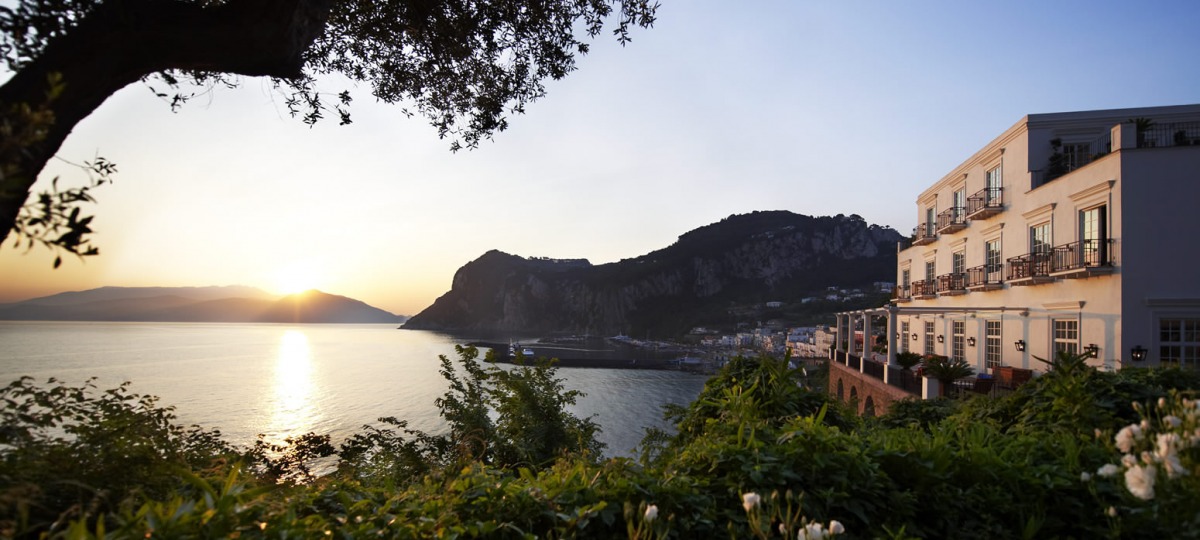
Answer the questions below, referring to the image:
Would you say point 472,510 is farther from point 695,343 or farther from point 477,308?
point 477,308

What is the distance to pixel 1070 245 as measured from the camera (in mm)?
16562

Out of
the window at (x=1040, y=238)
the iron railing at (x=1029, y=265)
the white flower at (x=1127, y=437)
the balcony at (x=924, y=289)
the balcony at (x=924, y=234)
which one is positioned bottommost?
the white flower at (x=1127, y=437)

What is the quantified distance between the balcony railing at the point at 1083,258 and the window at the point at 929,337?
1035cm

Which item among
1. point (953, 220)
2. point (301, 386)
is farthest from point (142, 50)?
point (301, 386)

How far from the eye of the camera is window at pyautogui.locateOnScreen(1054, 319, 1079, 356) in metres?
16.8

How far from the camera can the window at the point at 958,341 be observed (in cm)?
2402

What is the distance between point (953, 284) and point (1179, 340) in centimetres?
1000

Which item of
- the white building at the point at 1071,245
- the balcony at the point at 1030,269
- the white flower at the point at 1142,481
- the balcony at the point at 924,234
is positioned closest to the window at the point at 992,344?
the white building at the point at 1071,245

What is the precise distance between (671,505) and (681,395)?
5081cm

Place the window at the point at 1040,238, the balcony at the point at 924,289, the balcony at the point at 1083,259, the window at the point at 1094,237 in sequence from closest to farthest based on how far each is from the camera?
the balcony at the point at 1083,259 < the window at the point at 1094,237 < the window at the point at 1040,238 < the balcony at the point at 924,289

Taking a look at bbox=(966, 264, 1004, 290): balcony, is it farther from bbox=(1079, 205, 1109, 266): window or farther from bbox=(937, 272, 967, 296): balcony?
bbox=(1079, 205, 1109, 266): window

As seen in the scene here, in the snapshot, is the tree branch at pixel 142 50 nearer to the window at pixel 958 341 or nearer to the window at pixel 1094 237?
the window at pixel 1094 237

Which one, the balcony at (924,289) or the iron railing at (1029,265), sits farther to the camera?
the balcony at (924,289)

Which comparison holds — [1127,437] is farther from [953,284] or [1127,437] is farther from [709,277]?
[709,277]
